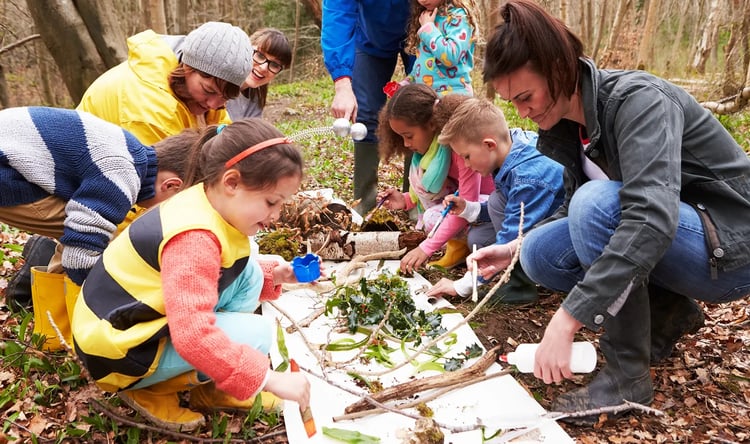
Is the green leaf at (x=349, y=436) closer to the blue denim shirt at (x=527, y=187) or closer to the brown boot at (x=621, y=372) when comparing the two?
the brown boot at (x=621, y=372)

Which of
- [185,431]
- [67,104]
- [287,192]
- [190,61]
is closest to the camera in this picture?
[287,192]

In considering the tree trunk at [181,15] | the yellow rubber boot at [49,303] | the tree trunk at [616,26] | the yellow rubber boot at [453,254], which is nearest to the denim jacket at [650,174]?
the yellow rubber boot at [453,254]

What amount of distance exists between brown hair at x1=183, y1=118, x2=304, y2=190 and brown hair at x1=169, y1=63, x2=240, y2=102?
0.90 m

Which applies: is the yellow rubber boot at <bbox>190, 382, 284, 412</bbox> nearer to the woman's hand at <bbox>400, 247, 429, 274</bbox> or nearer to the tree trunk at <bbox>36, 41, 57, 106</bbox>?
the woman's hand at <bbox>400, 247, 429, 274</bbox>

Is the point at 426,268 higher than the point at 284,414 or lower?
lower

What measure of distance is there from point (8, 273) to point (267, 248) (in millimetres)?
1288

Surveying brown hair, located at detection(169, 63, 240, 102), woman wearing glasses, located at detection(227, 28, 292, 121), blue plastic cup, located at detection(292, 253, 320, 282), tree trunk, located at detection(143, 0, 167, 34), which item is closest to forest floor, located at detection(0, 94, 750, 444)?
blue plastic cup, located at detection(292, 253, 320, 282)

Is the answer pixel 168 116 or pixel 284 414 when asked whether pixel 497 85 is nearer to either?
pixel 284 414

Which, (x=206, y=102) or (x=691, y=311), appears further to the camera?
(x=206, y=102)

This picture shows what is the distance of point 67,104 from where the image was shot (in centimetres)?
1068

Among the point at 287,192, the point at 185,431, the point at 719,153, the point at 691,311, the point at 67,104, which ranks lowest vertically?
the point at 67,104

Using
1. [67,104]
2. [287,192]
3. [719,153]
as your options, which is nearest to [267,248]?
[287,192]

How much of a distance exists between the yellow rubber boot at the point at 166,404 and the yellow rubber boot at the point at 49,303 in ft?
1.84

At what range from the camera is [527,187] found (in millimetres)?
2430
